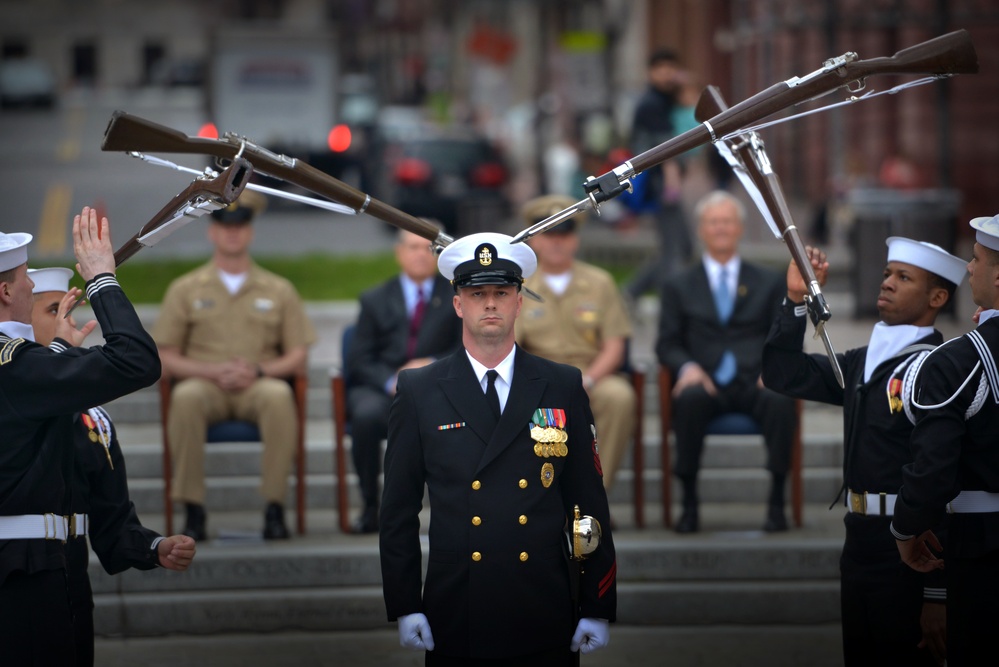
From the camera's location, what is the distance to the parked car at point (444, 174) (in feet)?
73.0

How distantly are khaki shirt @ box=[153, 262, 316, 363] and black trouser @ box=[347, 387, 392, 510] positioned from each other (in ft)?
2.18

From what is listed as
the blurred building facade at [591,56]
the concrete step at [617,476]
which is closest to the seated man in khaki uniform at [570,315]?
the concrete step at [617,476]

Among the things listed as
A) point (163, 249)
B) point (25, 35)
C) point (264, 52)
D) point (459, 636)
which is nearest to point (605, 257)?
point (163, 249)

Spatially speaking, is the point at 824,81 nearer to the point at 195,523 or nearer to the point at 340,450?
the point at 340,450

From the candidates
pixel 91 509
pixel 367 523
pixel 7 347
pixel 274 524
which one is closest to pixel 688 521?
pixel 367 523

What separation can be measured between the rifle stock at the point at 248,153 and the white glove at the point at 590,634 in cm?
149

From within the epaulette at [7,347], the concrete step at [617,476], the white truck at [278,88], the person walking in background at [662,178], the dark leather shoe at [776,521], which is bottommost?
the dark leather shoe at [776,521]

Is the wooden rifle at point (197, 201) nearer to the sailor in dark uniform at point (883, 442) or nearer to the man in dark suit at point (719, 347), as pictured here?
the sailor in dark uniform at point (883, 442)

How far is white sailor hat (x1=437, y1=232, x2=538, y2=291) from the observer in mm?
4801

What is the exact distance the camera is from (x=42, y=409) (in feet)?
15.1

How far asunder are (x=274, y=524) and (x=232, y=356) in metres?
0.99

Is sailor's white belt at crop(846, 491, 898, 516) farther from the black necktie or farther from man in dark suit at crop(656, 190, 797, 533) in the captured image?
man in dark suit at crop(656, 190, 797, 533)

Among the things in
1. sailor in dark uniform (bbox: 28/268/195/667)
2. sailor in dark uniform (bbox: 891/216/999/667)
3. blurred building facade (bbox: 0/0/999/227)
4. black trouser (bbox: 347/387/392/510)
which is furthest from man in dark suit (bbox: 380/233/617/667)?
blurred building facade (bbox: 0/0/999/227)

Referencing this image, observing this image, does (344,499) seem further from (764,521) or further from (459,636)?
(459,636)
